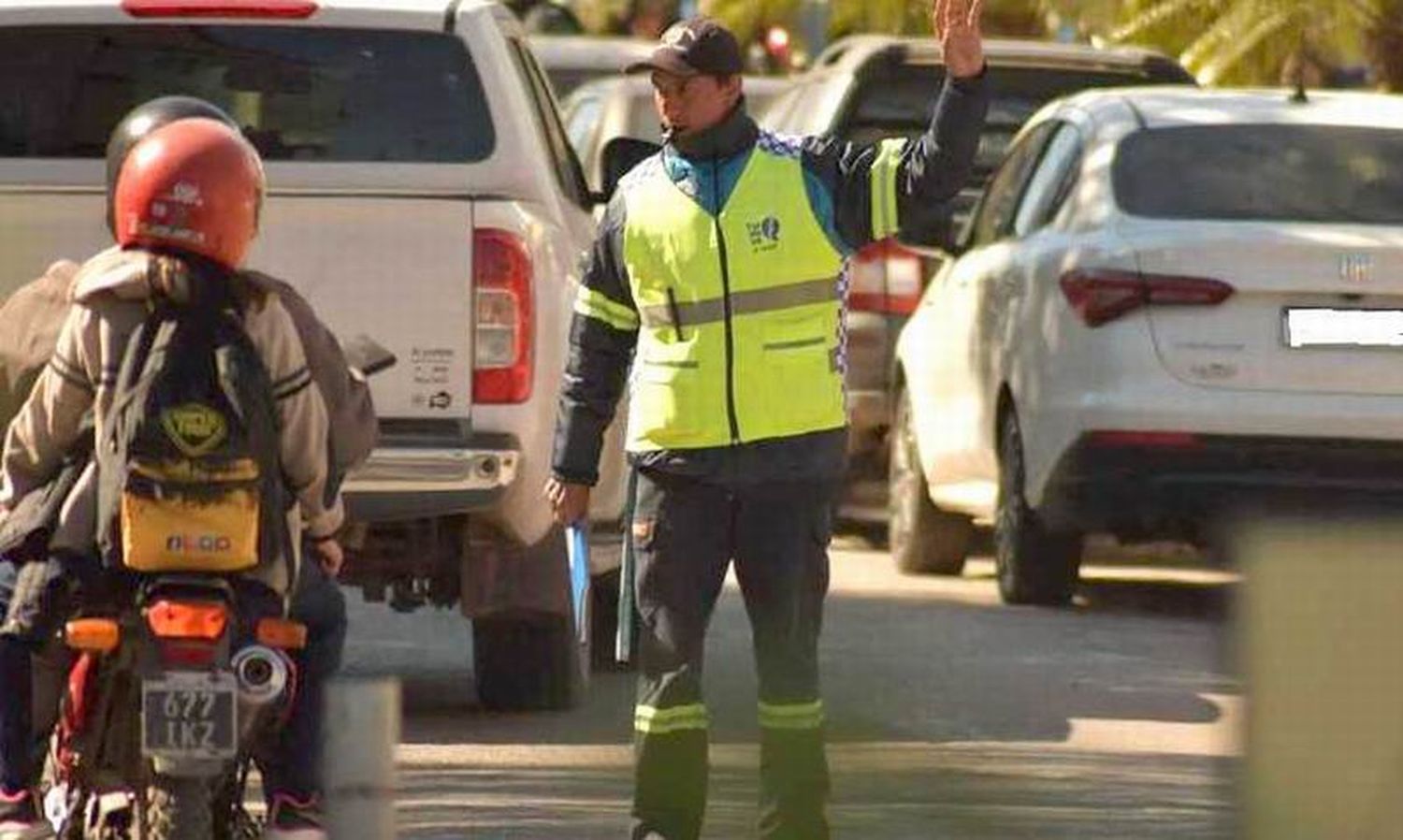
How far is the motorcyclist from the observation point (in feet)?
25.4

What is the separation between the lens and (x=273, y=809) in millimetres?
7891

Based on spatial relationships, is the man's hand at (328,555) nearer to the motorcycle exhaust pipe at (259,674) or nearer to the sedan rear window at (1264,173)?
the motorcycle exhaust pipe at (259,674)

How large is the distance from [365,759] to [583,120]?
57.0 feet

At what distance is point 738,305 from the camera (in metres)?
9.38

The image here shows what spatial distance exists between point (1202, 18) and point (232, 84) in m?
13.0

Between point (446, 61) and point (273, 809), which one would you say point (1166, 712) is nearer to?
point (446, 61)

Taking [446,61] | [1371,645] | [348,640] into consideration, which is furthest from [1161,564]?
[1371,645]

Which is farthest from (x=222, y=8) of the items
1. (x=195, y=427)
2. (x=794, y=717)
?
(x=195, y=427)

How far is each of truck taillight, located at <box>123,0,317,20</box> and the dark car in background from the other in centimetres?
563

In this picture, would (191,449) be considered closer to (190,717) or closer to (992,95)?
(190,717)

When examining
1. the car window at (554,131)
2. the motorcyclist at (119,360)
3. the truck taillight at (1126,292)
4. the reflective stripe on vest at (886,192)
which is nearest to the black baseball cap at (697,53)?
the reflective stripe on vest at (886,192)

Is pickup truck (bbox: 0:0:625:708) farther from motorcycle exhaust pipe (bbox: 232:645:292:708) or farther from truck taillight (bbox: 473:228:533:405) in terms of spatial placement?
motorcycle exhaust pipe (bbox: 232:645:292:708)

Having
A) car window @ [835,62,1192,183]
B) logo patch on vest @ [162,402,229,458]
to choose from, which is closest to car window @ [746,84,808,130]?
car window @ [835,62,1192,183]

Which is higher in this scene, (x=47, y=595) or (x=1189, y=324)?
(x=1189, y=324)
